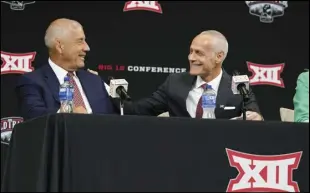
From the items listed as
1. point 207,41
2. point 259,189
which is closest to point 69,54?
point 207,41

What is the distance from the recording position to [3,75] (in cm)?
550

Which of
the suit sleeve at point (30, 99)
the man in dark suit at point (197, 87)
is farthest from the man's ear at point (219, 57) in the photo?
the suit sleeve at point (30, 99)

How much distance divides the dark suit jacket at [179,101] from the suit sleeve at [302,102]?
0.70 ft

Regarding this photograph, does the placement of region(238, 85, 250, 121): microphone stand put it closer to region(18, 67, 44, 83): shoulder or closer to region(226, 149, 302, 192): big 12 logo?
region(226, 149, 302, 192): big 12 logo

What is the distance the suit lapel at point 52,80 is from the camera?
166 inches

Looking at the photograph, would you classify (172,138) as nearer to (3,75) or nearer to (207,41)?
(207,41)

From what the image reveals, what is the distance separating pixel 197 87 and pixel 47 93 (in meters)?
0.88

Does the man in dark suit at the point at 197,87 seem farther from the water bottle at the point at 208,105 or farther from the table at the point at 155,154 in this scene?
the table at the point at 155,154

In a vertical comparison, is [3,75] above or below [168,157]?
above

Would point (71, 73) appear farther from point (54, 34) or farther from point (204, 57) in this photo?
point (204, 57)

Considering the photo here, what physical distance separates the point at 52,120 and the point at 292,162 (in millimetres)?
961

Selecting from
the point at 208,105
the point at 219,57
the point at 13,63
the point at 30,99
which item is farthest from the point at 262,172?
the point at 13,63

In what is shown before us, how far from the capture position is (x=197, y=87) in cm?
452

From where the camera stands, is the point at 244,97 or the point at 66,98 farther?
the point at 66,98
